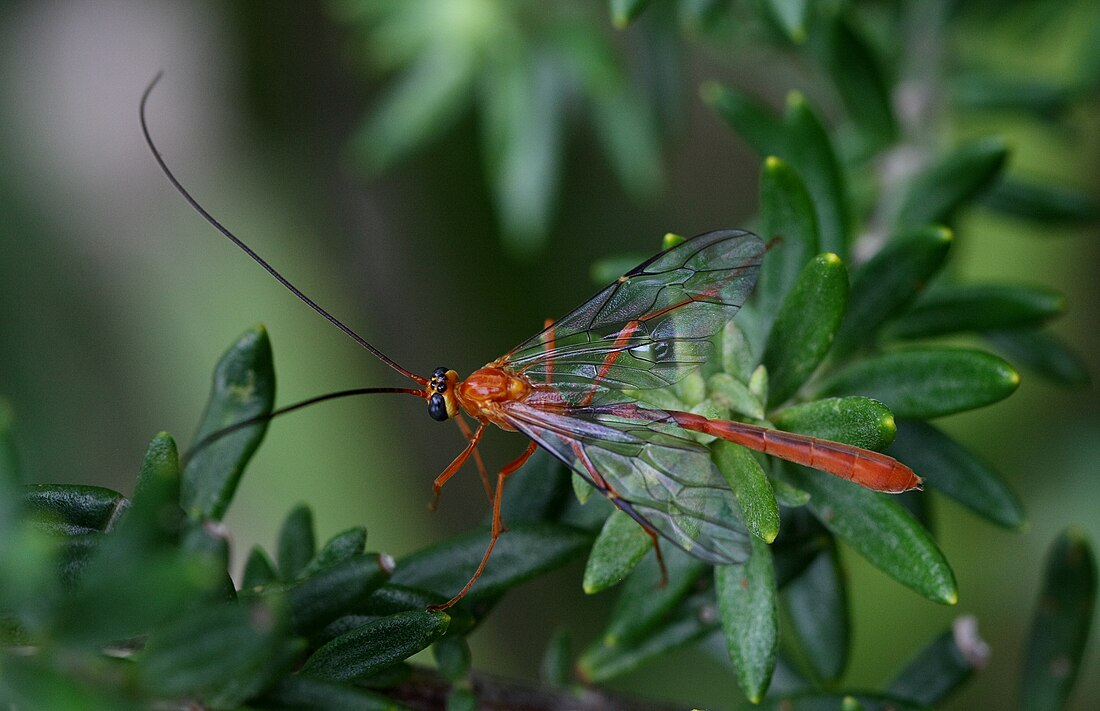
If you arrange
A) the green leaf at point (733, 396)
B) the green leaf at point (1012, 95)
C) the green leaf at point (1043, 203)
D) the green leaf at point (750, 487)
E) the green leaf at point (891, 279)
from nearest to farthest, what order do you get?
the green leaf at point (750, 487), the green leaf at point (733, 396), the green leaf at point (891, 279), the green leaf at point (1043, 203), the green leaf at point (1012, 95)

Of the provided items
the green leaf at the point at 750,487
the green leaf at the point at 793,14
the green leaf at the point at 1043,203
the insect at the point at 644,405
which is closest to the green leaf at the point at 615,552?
the insect at the point at 644,405

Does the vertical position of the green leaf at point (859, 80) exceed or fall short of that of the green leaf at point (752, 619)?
it exceeds it

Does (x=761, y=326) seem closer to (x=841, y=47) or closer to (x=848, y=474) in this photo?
(x=848, y=474)

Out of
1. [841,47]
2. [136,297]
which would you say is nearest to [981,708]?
[841,47]

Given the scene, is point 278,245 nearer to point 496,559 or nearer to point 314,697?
point 496,559

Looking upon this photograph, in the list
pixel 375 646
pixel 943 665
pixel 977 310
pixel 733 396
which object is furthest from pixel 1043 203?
pixel 375 646

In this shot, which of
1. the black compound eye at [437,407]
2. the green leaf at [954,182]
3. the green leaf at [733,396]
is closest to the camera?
the green leaf at [733,396]

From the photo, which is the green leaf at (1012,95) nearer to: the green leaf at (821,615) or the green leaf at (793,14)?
the green leaf at (793,14)
